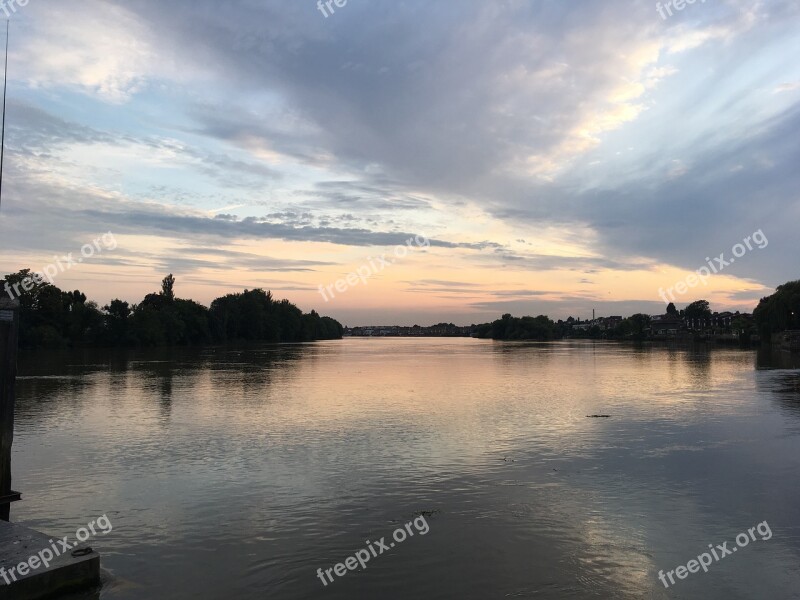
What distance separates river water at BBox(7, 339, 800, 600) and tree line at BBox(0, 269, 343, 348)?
63370 millimetres

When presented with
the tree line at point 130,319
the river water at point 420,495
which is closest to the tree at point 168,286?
the tree line at point 130,319

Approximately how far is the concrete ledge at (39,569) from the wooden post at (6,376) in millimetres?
2948

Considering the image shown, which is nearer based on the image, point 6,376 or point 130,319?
point 6,376

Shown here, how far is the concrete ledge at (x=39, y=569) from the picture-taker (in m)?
7.69

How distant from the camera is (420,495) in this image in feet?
45.8

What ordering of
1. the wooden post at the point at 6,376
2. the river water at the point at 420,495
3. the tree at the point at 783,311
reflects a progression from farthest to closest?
1. the tree at the point at 783,311
2. the wooden post at the point at 6,376
3. the river water at the point at 420,495

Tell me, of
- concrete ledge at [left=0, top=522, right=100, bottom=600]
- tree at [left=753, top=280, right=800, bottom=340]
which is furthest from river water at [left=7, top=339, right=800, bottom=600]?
tree at [left=753, top=280, right=800, bottom=340]

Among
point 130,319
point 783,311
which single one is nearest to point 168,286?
Result: point 130,319

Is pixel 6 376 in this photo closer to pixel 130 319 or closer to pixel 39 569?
pixel 39 569

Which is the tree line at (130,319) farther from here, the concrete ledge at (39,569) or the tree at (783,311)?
the tree at (783,311)

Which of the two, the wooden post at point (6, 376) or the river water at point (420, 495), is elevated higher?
the wooden post at point (6, 376)

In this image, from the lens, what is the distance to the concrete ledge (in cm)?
769

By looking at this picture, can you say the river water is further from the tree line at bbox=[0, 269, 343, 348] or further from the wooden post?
the tree line at bbox=[0, 269, 343, 348]

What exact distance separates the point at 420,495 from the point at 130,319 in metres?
110
